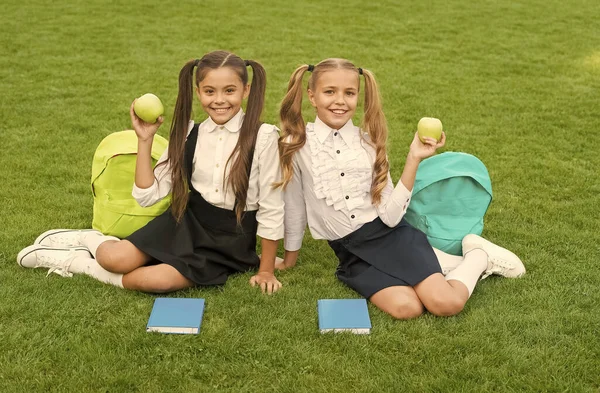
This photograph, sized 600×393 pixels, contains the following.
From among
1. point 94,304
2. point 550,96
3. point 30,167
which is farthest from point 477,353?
point 550,96

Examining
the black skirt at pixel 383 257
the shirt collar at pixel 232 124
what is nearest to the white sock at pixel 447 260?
the black skirt at pixel 383 257

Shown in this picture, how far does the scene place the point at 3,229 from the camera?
171 inches

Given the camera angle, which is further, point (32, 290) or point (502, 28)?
point (502, 28)

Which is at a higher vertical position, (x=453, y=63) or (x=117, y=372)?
(x=117, y=372)

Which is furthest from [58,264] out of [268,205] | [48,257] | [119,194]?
[268,205]

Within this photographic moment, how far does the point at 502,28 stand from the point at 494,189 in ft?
19.4

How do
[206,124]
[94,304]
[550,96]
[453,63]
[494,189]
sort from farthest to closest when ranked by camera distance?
[453,63], [550,96], [494,189], [206,124], [94,304]

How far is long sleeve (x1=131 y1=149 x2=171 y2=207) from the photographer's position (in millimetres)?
3561

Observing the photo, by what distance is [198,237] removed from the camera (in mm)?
3736

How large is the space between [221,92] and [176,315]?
109 cm

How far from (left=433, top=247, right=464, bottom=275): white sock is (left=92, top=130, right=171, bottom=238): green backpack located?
1.50 m

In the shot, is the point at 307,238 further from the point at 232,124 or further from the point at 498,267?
the point at 498,267

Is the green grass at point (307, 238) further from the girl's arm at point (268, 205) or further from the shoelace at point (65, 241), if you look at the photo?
the shoelace at point (65, 241)

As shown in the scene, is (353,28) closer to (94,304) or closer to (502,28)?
(502,28)
